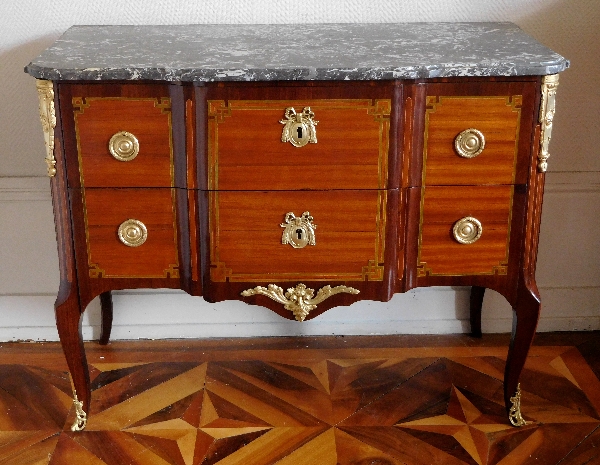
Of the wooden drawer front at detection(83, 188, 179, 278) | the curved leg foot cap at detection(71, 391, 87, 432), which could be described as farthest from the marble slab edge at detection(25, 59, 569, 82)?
the curved leg foot cap at detection(71, 391, 87, 432)

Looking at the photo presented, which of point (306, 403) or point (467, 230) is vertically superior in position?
point (467, 230)

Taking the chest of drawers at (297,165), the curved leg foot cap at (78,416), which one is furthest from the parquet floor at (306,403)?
the chest of drawers at (297,165)

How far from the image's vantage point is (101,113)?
1.30 metres

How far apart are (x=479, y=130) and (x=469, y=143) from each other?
29mm

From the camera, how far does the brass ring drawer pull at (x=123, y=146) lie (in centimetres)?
131

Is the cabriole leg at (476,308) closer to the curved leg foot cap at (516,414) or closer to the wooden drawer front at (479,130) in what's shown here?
the curved leg foot cap at (516,414)

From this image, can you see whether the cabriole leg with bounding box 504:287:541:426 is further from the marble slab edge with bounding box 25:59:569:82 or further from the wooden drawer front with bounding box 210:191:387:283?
the marble slab edge with bounding box 25:59:569:82

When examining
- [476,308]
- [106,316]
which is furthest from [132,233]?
[476,308]

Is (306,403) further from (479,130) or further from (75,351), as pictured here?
(479,130)

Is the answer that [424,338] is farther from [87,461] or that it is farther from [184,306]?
[87,461]

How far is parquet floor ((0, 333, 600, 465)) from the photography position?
152 cm

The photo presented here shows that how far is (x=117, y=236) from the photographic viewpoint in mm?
1399

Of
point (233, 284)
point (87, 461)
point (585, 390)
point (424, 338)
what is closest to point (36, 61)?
point (233, 284)

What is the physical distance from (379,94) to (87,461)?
0.94 m
